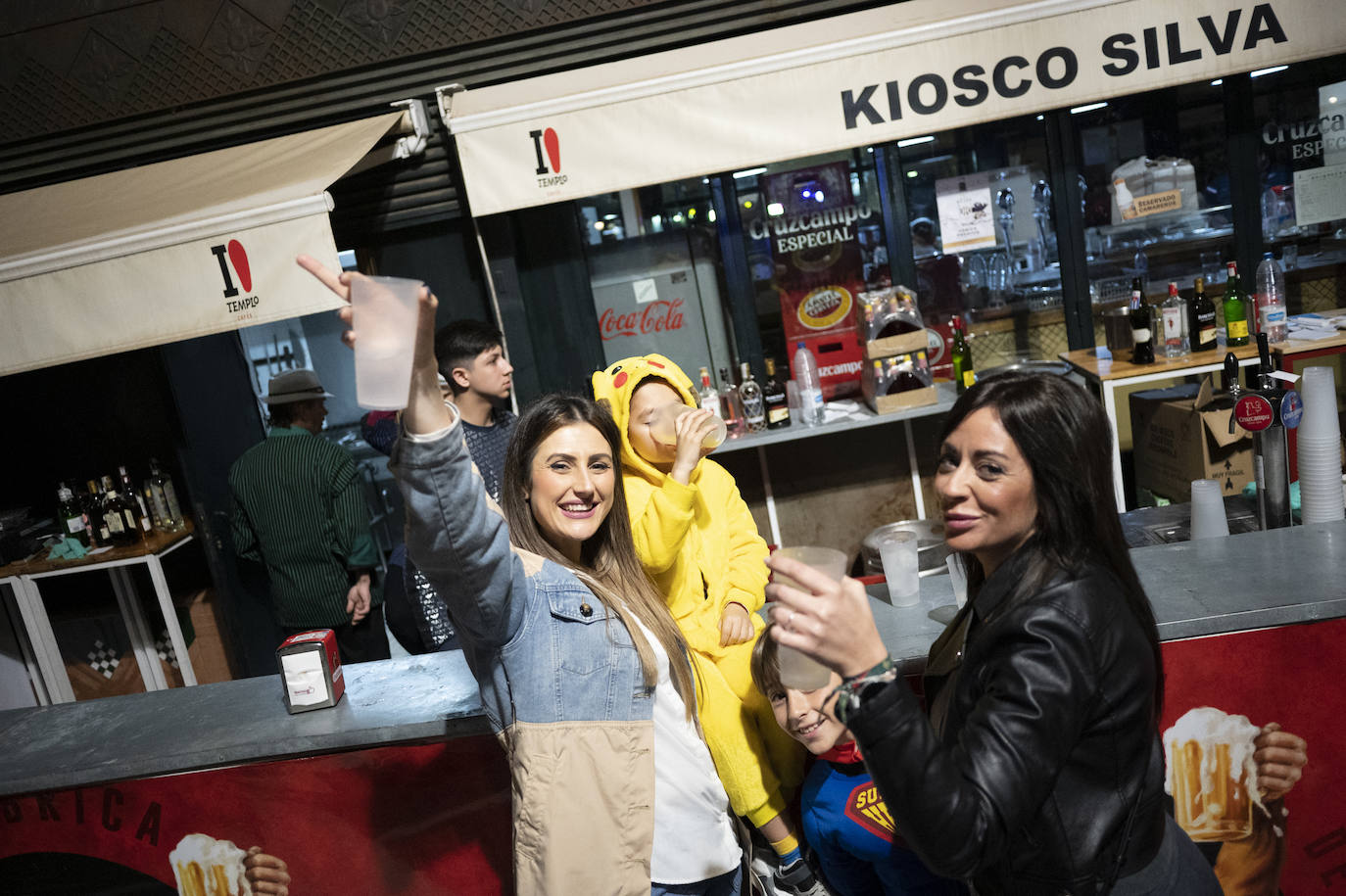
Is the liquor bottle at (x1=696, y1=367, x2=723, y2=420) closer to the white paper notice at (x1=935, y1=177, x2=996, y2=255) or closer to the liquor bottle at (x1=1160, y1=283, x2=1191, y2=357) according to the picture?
the white paper notice at (x1=935, y1=177, x2=996, y2=255)

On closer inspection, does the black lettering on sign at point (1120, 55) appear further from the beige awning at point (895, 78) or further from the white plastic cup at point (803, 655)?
the white plastic cup at point (803, 655)

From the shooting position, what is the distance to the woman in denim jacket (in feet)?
4.38

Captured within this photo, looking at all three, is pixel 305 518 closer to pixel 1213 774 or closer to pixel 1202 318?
pixel 1213 774

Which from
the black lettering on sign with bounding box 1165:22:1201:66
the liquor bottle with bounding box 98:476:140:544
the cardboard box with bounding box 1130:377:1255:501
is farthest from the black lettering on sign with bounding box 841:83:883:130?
the liquor bottle with bounding box 98:476:140:544

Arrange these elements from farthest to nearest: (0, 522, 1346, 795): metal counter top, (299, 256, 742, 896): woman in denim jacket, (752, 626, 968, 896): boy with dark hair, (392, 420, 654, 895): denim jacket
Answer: (0, 522, 1346, 795): metal counter top < (752, 626, 968, 896): boy with dark hair < (392, 420, 654, 895): denim jacket < (299, 256, 742, 896): woman in denim jacket

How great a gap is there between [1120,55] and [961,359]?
1.64 m

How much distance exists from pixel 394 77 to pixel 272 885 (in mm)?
3965

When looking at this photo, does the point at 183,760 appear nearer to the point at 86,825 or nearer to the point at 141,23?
the point at 86,825

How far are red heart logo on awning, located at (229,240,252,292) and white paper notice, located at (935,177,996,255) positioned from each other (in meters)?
3.63

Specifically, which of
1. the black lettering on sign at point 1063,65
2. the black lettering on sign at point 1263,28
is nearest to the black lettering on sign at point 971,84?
the black lettering on sign at point 1063,65

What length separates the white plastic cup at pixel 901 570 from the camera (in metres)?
2.24

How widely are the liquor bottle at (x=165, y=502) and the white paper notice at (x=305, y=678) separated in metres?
3.33

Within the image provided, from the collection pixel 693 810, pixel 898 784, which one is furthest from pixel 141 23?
pixel 898 784

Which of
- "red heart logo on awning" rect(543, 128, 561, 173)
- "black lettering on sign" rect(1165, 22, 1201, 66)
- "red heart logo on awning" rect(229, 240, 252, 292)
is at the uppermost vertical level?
"red heart logo on awning" rect(543, 128, 561, 173)
